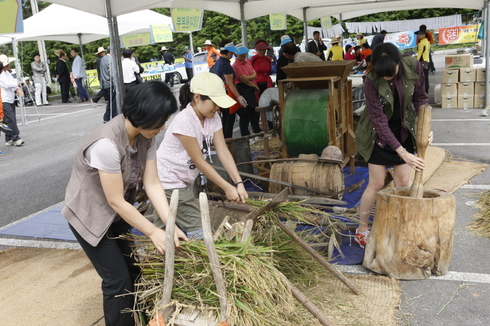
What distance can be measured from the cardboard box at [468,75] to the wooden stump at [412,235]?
8.58m

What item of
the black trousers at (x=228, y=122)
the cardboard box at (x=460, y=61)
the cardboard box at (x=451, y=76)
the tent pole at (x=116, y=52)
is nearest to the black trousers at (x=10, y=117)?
the black trousers at (x=228, y=122)

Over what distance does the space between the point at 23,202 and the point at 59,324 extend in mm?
3427

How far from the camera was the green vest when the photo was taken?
363 cm

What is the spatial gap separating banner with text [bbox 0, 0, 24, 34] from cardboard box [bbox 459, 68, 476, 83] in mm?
9440

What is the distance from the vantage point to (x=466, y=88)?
11203 millimetres

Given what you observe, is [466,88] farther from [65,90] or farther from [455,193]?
[65,90]

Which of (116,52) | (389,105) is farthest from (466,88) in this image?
(116,52)

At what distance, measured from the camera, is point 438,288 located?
11.1ft

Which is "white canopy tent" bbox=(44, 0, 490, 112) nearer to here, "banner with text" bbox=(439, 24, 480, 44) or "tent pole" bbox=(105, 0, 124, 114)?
"tent pole" bbox=(105, 0, 124, 114)

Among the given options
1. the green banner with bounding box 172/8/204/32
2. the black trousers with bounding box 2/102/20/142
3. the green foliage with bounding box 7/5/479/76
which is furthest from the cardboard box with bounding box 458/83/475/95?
the green foliage with bounding box 7/5/479/76

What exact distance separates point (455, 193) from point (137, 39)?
12.4m

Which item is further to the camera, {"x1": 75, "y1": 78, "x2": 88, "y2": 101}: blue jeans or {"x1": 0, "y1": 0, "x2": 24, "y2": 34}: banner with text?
{"x1": 75, "y1": 78, "x2": 88, "y2": 101}: blue jeans

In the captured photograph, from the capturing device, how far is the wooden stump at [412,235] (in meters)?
3.33

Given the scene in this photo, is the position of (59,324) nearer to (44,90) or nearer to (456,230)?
(456,230)
